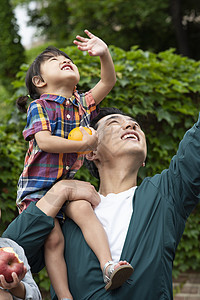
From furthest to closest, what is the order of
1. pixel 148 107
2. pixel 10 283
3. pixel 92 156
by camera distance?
1. pixel 148 107
2. pixel 92 156
3. pixel 10 283

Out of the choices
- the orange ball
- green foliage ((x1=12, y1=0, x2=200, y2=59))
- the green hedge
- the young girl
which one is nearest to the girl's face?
the young girl

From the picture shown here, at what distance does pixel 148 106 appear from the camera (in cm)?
416

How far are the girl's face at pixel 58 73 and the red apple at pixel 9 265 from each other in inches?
33.1

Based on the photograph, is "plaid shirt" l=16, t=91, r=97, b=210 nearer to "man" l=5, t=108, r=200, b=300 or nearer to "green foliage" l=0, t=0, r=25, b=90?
"man" l=5, t=108, r=200, b=300

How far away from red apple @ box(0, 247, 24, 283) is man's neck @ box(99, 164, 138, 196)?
724 mm

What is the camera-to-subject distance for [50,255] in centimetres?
185

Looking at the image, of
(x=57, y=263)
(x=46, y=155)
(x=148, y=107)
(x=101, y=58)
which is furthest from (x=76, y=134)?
(x=148, y=107)

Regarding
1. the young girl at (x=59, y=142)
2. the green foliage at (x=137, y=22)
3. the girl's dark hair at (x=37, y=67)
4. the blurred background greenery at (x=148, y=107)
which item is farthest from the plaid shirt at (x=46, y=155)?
the green foliage at (x=137, y=22)

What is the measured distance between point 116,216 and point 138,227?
0.12 meters

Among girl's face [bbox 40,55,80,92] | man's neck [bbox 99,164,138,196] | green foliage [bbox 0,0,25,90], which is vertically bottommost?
green foliage [bbox 0,0,25,90]

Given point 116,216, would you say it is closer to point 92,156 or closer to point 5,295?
point 92,156

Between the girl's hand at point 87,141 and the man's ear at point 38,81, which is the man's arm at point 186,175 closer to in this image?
the girl's hand at point 87,141

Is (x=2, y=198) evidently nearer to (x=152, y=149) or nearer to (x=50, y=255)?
(x=152, y=149)

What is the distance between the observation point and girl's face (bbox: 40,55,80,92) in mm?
1980
